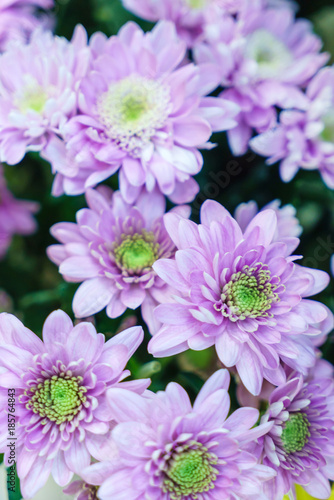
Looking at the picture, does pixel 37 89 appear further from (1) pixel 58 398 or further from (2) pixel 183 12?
(1) pixel 58 398

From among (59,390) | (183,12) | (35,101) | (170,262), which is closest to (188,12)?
(183,12)

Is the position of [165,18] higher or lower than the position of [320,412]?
higher

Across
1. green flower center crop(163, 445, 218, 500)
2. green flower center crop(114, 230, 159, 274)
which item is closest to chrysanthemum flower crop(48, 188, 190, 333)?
green flower center crop(114, 230, 159, 274)

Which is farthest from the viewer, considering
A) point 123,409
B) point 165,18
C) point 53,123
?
point 165,18

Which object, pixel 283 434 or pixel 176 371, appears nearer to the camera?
pixel 283 434

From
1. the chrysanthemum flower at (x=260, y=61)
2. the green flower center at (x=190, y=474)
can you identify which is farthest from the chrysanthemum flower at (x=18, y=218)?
the green flower center at (x=190, y=474)

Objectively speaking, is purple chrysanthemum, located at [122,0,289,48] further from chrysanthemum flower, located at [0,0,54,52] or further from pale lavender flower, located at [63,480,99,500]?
pale lavender flower, located at [63,480,99,500]

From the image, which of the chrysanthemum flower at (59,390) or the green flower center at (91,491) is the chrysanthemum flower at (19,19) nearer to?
the chrysanthemum flower at (59,390)

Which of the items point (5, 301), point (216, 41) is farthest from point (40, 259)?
point (216, 41)

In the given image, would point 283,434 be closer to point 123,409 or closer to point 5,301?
point 123,409
